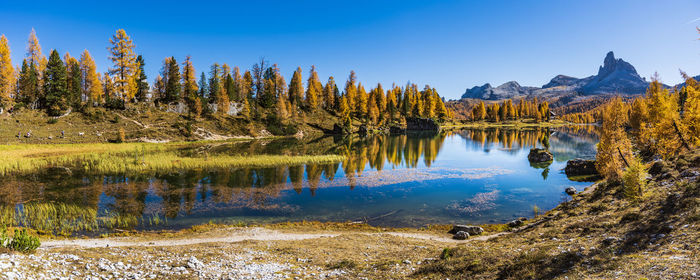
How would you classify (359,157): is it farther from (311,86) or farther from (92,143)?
(311,86)

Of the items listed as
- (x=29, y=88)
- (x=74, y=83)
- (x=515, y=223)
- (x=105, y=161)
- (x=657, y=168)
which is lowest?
(x=515, y=223)

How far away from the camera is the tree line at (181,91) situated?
76.4 m

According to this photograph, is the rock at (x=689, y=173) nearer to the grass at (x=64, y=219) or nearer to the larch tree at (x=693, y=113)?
the larch tree at (x=693, y=113)

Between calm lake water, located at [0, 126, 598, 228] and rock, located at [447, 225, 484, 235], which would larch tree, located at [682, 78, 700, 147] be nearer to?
calm lake water, located at [0, 126, 598, 228]

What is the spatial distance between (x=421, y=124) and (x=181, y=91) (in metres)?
103

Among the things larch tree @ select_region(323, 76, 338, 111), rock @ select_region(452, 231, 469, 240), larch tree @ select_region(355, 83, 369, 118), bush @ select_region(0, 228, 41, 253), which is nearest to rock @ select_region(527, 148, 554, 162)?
rock @ select_region(452, 231, 469, 240)

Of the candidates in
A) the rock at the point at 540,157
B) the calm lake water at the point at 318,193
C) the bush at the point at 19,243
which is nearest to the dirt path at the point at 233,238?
the calm lake water at the point at 318,193

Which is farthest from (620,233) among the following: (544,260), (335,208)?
(335,208)

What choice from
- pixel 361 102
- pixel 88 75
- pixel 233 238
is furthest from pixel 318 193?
pixel 361 102

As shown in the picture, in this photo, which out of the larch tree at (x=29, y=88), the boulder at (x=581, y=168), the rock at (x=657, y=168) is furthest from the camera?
the larch tree at (x=29, y=88)

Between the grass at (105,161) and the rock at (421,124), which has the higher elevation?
the rock at (421,124)

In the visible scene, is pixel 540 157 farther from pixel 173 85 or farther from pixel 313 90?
pixel 173 85

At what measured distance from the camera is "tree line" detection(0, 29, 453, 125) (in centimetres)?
7644

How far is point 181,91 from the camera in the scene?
10850 cm
